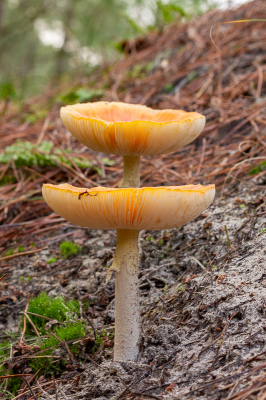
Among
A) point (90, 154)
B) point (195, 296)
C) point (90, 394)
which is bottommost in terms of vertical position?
point (90, 394)

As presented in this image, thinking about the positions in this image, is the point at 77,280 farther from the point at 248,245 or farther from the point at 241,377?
the point at 241,377

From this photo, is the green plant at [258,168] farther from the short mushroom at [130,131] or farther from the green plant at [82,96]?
the green plant at [82,96]

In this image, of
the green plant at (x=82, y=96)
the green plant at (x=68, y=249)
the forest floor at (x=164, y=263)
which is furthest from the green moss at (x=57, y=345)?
the green plant at (x=82, y=96)

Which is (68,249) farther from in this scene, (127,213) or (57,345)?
(127,213)

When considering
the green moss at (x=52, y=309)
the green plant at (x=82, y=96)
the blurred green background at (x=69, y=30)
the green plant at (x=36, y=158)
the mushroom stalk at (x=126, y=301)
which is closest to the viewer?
the mushroom stalk at (x=126, y=301)

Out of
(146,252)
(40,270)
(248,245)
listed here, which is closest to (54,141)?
(40,270)

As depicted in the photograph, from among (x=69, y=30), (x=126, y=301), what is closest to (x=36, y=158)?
(x=126, y=301)
